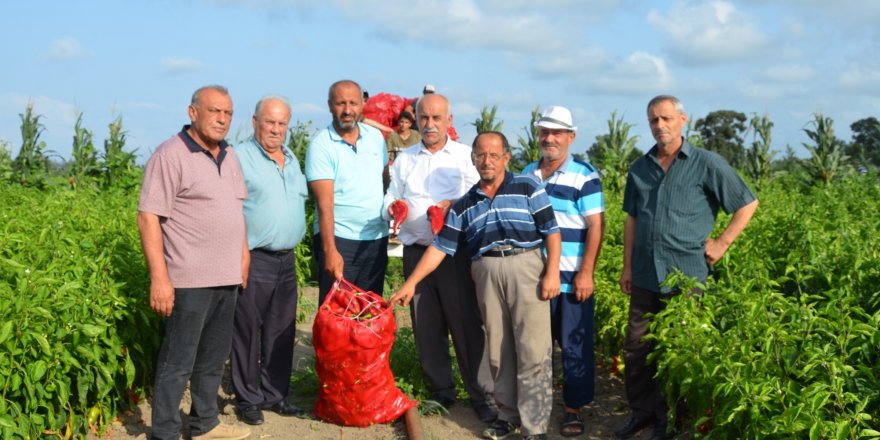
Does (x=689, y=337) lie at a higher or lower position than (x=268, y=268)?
lower

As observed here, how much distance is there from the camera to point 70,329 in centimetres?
457

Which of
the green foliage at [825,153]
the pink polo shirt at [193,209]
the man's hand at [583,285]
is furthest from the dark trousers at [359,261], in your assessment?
the green foliage at [825,153]

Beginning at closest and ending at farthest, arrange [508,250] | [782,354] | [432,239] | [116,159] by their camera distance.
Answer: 1. [782,354]
2. [508,250]
3. [432,239]
4. [116,159]

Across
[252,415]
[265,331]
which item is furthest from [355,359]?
[252,415]

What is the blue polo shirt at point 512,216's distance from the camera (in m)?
5.27

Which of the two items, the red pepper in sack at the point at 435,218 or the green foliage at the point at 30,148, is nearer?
the red pepper in sack at the point at 435,218

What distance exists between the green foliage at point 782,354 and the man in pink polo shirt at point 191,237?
2.37 metres

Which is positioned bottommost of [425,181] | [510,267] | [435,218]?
[510,267]

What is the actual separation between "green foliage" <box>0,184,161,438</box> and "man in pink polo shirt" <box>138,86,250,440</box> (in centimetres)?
27

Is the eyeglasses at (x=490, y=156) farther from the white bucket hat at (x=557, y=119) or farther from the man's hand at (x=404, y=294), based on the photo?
the man's hand at (x=404, y=294)

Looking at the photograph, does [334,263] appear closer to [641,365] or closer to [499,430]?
[499,430]

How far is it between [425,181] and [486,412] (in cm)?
154

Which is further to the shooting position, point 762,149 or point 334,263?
point 762,149

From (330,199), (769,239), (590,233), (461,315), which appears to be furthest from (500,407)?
(769,239)
